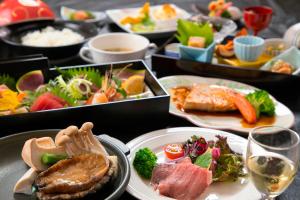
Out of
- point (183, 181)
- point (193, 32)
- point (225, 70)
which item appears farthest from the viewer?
point (193, 32)

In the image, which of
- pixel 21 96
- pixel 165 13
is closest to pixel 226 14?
pixel 165 13

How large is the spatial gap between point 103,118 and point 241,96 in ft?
1.53

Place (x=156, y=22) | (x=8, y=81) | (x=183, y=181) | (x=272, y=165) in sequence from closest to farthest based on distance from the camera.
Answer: (x=272, y=165) < (x=183, y=181) < (x=8, y=81) < (x=156, y=22)

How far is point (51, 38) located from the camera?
178cm

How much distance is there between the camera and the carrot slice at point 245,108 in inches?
51.9

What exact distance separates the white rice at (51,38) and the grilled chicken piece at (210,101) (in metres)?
0.64

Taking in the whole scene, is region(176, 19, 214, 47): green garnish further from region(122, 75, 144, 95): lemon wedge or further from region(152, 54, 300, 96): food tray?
region(122, 75, 144, 95): lemon wedge

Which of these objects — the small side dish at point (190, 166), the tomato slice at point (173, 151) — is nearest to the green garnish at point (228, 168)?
the small side dish at point (190, 166)

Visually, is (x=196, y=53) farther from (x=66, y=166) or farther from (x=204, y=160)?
(x=66, y=166)

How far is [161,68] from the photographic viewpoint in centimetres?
160

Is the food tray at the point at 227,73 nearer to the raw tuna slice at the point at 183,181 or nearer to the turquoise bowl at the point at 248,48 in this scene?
the turquoise bowl at the point at 248,48

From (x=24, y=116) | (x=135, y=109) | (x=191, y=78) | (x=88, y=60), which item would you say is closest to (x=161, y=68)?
(x=191, y=78)

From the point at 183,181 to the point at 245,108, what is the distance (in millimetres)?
435

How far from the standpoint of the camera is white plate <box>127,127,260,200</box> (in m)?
0.99
